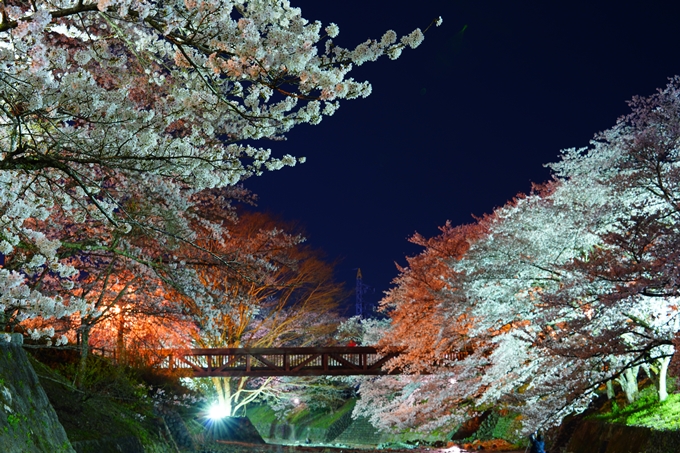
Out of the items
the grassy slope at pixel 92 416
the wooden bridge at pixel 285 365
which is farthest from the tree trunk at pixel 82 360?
the wooden bridge at pixel 285 365

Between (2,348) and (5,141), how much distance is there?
69.7 inches

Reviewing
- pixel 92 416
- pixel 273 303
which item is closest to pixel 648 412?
pixel 92 416

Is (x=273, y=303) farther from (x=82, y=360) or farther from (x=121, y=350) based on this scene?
(x=82, y=360)

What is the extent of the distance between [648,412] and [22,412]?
1143 centimetres

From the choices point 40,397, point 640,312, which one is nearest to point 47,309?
point 40,397

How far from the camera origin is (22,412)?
491cm

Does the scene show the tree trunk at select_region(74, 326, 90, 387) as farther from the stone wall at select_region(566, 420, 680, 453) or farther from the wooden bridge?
the wooden bridge

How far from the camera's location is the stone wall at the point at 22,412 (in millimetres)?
4500

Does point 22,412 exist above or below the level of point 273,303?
below

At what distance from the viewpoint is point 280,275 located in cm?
2447

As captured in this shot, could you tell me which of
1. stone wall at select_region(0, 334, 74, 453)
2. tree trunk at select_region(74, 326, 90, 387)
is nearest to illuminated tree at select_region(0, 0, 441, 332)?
stone wall at select_region(0, 334, 74, 453)

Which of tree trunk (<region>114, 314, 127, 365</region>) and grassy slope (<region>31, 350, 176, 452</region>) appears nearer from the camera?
grassy slope (<region>31, 350, 176, 452</region>)

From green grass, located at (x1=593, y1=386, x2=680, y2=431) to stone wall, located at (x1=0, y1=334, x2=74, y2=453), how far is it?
918cm

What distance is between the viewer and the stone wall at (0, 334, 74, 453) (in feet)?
14.8
